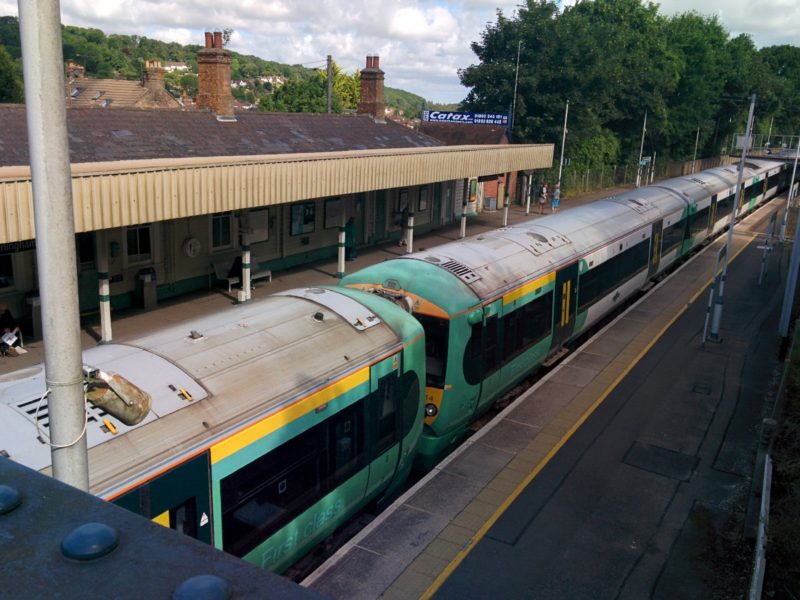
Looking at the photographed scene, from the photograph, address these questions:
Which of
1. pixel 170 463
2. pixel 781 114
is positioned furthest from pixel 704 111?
pixel 170 463

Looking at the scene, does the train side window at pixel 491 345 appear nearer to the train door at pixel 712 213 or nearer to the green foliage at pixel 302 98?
the train door at pixel 712 213

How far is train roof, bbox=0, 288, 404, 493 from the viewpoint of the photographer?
18.8ft

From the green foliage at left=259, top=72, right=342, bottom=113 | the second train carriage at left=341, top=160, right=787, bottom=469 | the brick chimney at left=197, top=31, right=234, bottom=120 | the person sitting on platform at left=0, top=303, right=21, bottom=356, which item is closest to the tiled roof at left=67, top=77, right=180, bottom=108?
the green foliage at left=259, top=72, right=342, bottom=113

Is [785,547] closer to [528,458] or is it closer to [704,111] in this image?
[528,458]

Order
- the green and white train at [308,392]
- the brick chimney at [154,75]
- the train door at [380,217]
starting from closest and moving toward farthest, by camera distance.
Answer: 1. the green and white train at [308,392]
2. the train door at [380,217]
3. the brick chimney at [154,75]

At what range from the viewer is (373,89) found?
1276 inches

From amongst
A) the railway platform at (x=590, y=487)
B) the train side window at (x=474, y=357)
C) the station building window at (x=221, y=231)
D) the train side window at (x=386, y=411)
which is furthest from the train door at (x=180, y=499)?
the station building window at (x=221, y=231)

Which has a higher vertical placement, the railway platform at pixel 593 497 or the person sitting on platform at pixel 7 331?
the person sitting on platform at pixel 7 331

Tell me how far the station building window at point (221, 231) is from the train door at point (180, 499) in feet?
52.4

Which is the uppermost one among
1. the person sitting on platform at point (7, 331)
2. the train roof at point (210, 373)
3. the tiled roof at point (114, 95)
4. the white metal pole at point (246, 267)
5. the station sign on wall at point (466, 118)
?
the tiled roof at point (114, 95)

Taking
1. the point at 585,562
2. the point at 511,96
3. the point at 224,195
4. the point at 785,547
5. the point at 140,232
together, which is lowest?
→ the point at 585,562

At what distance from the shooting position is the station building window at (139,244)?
18891 millimetres

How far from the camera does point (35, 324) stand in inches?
658

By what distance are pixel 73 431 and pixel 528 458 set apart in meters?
8.26
